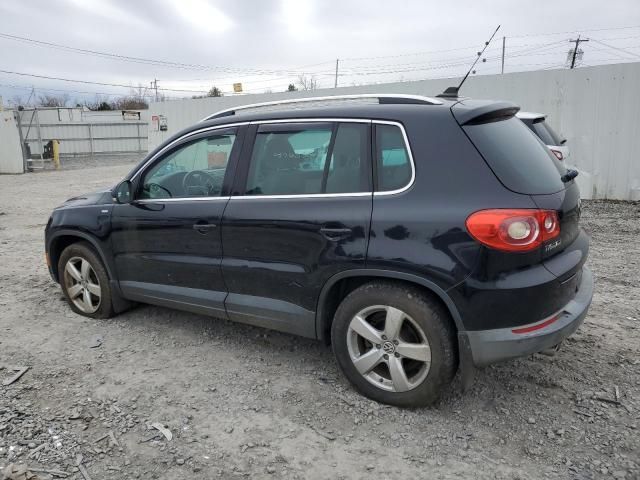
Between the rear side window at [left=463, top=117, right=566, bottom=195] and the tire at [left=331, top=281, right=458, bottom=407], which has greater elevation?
the rear side window at [left=463, top=117, right=566, bottom=195]

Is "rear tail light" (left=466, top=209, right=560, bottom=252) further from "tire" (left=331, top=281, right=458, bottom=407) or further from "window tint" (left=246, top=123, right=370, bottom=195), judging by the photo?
"window tint" (left=246, top=123, right=370, bottom=195)

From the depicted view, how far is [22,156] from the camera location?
20438mm

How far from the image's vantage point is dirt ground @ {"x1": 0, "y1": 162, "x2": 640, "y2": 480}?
2.65m

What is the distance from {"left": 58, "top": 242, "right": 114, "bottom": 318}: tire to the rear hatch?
3.30 m

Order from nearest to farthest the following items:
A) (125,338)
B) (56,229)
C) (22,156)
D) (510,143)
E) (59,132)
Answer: (510,143) → (125,338) → (56,229) → (22,156) → (59,132)

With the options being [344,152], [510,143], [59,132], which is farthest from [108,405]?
[59,132]

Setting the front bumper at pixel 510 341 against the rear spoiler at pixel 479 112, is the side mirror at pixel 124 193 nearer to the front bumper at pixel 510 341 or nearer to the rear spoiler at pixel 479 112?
the rear spoiler at pixel 479 112

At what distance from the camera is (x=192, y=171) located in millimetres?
4039

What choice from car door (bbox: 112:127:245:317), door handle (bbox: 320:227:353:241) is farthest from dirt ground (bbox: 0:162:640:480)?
door handle (bbox: 320:227:353:241)

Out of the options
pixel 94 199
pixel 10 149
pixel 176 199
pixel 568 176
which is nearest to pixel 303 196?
pixel 176 199

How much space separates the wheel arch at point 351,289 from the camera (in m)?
2.77

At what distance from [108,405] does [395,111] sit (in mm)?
2550

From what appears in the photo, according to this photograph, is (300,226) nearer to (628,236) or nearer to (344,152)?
(344,152)

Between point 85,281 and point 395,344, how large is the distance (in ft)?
9.95
